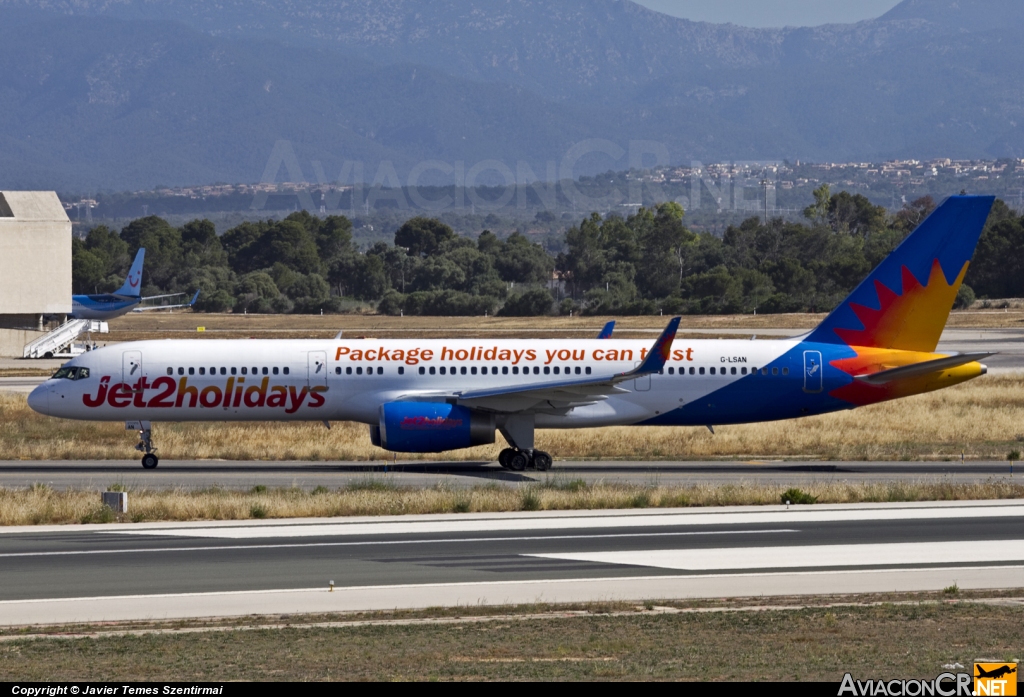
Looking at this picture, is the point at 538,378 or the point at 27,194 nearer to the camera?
the point at 538,378

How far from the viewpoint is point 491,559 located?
2289cm

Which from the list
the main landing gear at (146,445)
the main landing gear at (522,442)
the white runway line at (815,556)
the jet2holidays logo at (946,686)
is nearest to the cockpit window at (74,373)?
the main landing gear at (146,445)

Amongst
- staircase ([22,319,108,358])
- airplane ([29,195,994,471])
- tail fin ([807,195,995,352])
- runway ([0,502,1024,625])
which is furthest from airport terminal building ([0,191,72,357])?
runway ([0,502,1024,625])

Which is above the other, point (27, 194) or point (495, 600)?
point (27, 194)

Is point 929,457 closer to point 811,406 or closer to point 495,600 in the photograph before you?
point 811,406

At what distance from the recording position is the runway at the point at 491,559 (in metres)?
19.7

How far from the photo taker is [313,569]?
71.8ft

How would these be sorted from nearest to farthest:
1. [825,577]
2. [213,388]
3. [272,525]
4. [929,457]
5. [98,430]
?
[825,577] < [272,525] < [213,388] < [929,457] < [98,430]

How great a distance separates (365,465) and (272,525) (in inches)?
473

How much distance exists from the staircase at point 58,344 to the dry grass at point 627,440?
128 ft

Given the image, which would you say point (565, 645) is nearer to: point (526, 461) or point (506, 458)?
point (526, 461)

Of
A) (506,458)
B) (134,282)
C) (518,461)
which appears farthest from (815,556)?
(134,282)

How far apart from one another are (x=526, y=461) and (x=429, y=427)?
122 inches

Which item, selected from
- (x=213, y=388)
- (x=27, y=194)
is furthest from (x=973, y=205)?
(x=27, y=194)
